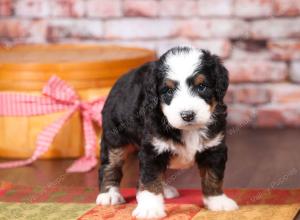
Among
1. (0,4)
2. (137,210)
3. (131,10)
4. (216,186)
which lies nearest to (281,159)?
(216,186)

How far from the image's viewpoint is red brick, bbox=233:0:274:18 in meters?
3.60

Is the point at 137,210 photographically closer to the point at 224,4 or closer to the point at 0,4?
the point at 224,4

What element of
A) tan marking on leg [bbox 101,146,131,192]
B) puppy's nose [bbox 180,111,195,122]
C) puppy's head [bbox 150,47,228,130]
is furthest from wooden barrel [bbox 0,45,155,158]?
puppy's nose [bbox 180,111,195,122]

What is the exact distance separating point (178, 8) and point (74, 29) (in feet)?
2.10

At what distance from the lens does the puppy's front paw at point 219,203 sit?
6.92 ft

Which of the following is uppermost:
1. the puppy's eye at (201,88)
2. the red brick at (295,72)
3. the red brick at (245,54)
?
the puppy's eye at (201,88)

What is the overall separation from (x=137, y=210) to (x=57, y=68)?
1.13m

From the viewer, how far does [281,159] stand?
2.93 meters

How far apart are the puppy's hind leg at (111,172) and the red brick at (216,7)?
159cm

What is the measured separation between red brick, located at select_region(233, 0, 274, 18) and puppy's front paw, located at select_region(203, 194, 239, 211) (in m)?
1.73

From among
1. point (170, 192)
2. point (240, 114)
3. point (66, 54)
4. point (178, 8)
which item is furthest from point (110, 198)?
point (178, 8)

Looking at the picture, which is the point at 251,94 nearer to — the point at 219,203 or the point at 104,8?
the point at 104,8

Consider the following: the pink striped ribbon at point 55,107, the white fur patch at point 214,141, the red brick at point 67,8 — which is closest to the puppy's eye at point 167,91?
the white fur patch at point 214,141

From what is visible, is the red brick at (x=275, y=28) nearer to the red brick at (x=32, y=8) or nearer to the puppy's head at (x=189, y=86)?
the red brick at (x=32, y=8)
